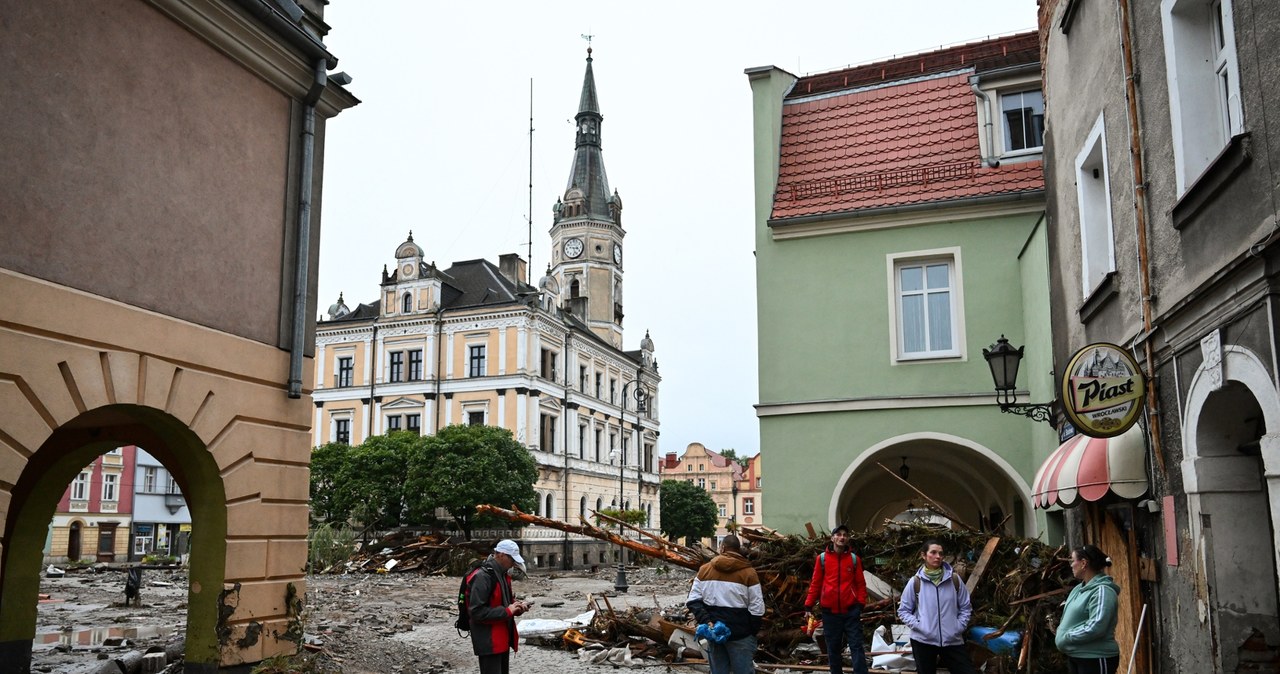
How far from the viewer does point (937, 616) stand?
8.57 m

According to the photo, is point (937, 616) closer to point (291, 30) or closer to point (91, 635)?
point (291, 30)

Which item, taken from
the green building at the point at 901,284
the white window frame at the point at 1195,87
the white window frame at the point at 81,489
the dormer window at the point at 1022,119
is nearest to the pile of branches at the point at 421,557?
the green building at the point at 901,284

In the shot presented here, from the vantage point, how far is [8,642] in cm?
1013

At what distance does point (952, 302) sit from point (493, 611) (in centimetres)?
964

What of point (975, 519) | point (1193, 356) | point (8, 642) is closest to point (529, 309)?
point (975, 519)

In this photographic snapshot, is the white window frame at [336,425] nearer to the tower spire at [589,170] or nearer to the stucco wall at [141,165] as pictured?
the tower spire at [589,170]

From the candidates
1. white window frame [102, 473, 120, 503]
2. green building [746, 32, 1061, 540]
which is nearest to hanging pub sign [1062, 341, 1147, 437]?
green building [746, 32, 1061, 540]

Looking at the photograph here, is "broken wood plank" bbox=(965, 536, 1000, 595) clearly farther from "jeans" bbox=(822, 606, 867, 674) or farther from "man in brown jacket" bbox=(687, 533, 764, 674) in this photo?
"man in brown jacket" bbox=(687, 533, 764, 674)

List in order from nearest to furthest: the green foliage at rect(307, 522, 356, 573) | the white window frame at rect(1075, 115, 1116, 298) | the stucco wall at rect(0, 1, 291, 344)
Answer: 1. the stucco wall at rect(0, 1, 291, 344)
2. the white window frame at rect(1075, 115, 1116, 298)
3. the green foliage at rect(307, 522, 356, 573)

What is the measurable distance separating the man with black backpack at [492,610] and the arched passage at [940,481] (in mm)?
7719

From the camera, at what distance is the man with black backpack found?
8.22 m

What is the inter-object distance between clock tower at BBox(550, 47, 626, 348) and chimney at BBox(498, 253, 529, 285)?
12.1 meters

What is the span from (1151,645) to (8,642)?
11.0 m

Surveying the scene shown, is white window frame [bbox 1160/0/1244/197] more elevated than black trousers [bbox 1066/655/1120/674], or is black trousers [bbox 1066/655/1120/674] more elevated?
white window frame [bbox 1160/0/1244/197]
